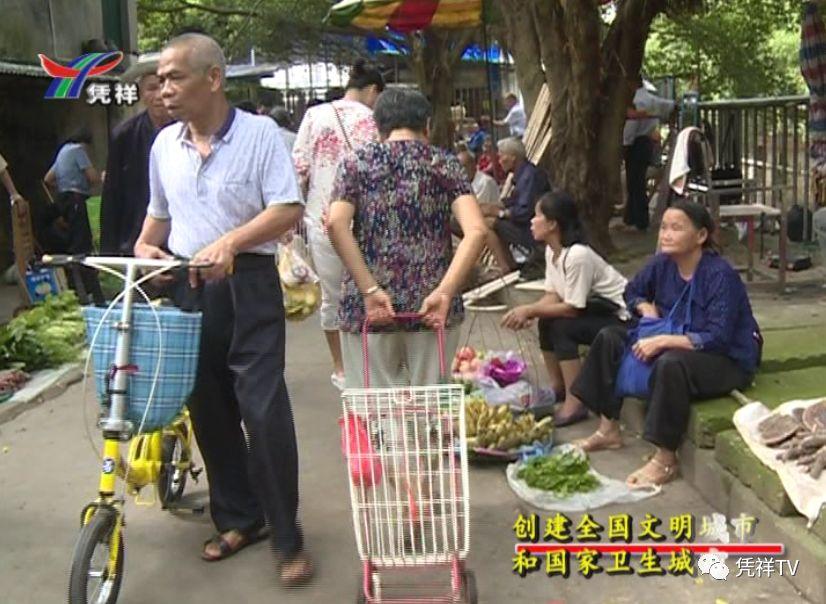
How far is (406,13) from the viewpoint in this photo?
10.4 m

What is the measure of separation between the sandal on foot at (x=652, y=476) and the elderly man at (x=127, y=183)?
2.50 meters

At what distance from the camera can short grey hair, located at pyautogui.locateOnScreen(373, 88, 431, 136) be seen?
382 cm

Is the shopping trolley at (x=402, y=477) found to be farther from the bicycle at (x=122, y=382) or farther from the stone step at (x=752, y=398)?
the stone step at (x=752, y=398)

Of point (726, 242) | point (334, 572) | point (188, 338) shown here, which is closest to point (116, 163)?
point (188, 338)

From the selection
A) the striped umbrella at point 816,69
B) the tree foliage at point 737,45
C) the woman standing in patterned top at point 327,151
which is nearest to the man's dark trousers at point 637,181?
the striped umbrella at point 816,69

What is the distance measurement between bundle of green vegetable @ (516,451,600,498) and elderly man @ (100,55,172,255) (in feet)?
6.86

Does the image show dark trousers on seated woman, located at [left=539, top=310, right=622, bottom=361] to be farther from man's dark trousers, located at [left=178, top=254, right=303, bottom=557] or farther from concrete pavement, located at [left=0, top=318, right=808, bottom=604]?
man's dark trousers, located at [left=178, top=254, right=303, bottom=557]

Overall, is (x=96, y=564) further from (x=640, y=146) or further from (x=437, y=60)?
(x=437, y=60)

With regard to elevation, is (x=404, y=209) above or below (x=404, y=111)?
below

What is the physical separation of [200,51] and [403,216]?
0.91 meters

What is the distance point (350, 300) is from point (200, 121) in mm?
849

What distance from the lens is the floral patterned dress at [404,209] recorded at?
12.5 feet

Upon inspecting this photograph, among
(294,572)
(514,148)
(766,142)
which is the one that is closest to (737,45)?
(766,142)

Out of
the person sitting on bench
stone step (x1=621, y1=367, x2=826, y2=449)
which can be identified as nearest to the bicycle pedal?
the person sitting on bench
